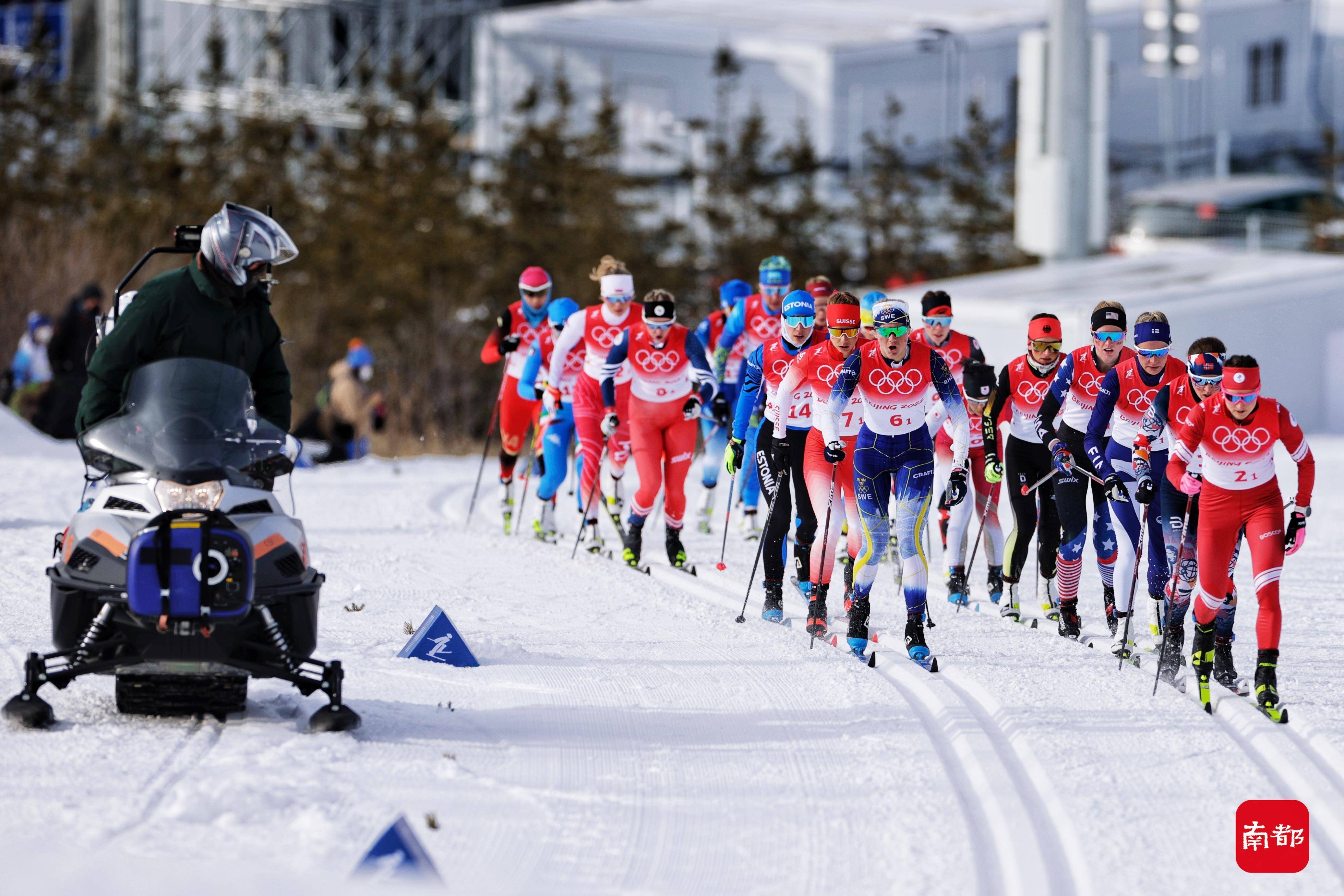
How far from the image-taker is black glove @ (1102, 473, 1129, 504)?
9.02 m

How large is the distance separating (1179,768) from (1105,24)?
135 feet

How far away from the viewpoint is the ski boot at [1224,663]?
8.16 m

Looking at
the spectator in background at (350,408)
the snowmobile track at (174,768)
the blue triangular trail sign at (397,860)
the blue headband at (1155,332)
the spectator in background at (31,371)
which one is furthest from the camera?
the spectator in background at (31,371)

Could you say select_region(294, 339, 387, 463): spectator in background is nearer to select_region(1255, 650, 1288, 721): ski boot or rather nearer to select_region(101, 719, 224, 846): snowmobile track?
select_region(101, 719, 224, 846): snowmobile track

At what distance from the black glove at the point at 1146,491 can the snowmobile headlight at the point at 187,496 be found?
4.54 m

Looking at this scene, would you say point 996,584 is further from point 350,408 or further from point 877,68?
point 877,68

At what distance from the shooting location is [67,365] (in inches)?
820

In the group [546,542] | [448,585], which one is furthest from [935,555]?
[448,585]

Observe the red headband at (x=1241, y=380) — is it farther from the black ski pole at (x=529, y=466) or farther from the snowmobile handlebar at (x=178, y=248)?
the black ski pole at (x=529, y=466)

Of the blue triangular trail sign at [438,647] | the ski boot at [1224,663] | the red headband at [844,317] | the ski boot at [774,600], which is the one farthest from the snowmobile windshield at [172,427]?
the ski boot at [1224,663]

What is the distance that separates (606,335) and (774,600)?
111 inches

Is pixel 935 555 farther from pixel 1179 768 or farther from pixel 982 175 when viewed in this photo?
pixel 982 175

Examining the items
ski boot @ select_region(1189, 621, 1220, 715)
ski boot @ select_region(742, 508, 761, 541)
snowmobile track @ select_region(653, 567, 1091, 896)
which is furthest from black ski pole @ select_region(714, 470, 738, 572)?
ski boot @ select_region(1189, 621, 1220, 715)

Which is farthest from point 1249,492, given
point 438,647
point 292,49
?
point 292,49
